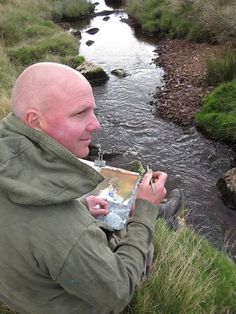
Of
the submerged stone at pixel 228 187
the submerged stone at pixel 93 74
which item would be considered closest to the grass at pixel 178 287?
the submerged stone at pixel 228 187

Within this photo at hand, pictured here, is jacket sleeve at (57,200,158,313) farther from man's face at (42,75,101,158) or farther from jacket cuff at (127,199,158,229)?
man's face at (42,75,101,158)

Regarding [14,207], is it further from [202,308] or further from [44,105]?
[202,308]

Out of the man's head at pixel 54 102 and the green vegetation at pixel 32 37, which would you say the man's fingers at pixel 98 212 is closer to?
the man's head at pixel 54 102

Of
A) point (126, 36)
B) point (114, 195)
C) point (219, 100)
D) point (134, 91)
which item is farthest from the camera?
point (126, 36)

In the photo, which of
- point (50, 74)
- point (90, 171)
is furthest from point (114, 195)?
point (50, 74)

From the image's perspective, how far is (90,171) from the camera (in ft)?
4.96

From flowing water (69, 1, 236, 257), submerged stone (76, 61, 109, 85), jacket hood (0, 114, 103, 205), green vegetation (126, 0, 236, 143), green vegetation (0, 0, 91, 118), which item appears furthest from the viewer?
submerged stone (76, 61, 109, 85)

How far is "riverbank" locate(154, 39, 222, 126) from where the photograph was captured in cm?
805

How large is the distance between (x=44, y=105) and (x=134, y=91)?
26.5ft

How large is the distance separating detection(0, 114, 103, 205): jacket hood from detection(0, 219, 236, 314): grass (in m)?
1.22

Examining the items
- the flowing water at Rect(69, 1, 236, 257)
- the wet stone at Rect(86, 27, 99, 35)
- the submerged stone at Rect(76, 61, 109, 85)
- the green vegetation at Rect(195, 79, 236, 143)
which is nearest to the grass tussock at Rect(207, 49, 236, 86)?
the green vegetation at Rect(195, 79, 236, 143)

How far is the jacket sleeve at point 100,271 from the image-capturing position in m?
1.45

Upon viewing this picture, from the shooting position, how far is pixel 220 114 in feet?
23.4

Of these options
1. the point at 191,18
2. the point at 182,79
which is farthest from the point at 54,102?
the point at 191,18
